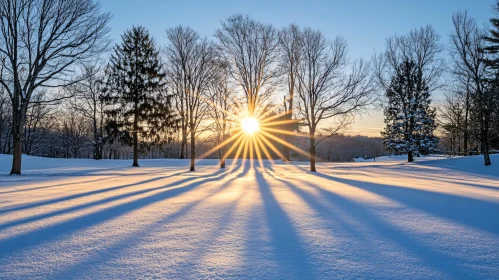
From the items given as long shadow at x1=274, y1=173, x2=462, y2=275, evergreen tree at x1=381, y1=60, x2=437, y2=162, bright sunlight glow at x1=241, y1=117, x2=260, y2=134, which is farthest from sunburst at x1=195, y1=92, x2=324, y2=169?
long shadow at x1=274, y1=173, x2=462, y2=275

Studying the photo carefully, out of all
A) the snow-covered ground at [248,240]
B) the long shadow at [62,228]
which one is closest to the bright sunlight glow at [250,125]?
the snow-covered ground at [248,240]

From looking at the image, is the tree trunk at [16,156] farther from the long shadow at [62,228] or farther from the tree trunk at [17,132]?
the long shadow at [62,228]

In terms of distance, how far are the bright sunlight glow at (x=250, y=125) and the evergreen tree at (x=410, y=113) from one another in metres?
14.3

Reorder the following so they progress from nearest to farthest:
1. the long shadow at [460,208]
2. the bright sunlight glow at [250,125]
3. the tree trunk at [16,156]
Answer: the long shadow at [460,208] < the tree trunk at [16,156] < the bright sunlight glow at [250,125]

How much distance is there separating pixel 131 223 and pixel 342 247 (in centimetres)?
298

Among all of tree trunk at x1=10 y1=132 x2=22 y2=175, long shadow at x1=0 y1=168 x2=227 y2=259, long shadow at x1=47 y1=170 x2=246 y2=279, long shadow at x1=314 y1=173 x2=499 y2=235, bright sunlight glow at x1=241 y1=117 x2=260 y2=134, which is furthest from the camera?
bright sunlight glow at x1=241 y1=117 x2=260 y2=134

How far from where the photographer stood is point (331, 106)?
18469mm

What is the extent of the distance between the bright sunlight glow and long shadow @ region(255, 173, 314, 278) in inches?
759

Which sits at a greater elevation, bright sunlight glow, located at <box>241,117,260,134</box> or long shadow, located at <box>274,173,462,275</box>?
bright sunlight glow, located at <box>241,117,260,134</box>

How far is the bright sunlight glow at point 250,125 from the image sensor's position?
78.0 ft

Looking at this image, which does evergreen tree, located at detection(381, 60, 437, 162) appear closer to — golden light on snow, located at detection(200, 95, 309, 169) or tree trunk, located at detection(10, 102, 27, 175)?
golden light on snow, located at detection(200, 95, 309, 169)

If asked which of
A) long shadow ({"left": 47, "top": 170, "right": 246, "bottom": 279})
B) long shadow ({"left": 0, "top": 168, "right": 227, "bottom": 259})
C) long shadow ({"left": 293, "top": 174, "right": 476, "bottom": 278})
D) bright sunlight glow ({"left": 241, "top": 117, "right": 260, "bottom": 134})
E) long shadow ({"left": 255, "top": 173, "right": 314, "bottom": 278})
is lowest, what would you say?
long shadow ({"left": 0, "top": 168, "right": 227, "bottom": 259})

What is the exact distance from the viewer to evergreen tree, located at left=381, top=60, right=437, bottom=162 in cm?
2619

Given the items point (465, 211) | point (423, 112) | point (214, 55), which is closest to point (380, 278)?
point (465, 211)
